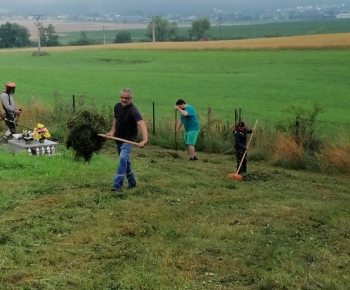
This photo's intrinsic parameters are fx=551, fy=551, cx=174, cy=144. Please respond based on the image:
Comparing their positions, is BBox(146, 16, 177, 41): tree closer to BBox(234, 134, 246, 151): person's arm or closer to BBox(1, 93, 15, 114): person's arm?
BBox(1, 93, 15, 114): person's arm

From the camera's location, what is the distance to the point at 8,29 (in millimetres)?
102312

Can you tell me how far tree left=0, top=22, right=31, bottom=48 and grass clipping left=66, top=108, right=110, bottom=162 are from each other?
97520mm

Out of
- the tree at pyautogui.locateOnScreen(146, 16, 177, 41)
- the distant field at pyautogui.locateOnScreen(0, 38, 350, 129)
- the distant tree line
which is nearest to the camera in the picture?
the distant field at pyautogui.locateOnScreen(0, 38, 350, 129)

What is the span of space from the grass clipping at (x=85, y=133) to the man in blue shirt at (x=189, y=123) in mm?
3145

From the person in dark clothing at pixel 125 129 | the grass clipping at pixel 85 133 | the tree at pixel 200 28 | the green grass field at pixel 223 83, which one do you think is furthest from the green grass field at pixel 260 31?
the person in dark clothing at pixel 125 129

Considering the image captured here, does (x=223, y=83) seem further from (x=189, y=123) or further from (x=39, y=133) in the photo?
(x=39, y=133)

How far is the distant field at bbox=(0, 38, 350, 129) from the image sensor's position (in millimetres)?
24703

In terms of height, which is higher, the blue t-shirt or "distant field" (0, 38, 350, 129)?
the blue t-shirt

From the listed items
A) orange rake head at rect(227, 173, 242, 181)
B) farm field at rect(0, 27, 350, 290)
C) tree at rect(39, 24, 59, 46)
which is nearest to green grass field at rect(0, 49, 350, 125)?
orange rake head at rect(227, 173, 242, 181)

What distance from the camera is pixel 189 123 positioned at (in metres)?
13.7

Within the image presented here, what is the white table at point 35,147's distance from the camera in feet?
39.5

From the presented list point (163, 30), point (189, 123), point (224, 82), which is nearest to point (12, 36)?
point (163, 30)

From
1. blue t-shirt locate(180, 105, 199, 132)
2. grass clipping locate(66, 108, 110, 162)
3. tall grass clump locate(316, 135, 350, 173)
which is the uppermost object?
grass clipping locate(66, 108, 110, 162)

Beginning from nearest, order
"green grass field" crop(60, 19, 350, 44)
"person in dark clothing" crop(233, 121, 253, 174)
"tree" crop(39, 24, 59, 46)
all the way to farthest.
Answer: "person in dark clothing" crop(233, 121, 253, 174)
"tree" crop(39, 24, 59, 46)
"green grass field" crop(60, 19, 350, 44)
